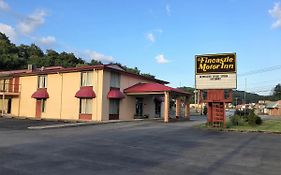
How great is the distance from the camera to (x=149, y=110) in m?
40.6

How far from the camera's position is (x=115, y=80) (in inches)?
1358

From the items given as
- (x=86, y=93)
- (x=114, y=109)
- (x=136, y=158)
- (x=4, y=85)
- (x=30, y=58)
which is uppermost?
(x=30, y=58)

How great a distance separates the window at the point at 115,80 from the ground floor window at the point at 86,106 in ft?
9.17

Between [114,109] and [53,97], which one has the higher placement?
[53,97]

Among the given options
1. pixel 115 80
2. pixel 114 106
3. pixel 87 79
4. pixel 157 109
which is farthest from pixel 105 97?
pixel 157 109

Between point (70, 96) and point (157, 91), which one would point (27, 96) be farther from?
point (157, 91)

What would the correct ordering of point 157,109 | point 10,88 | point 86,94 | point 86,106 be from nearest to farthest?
1. point 86,94
2. point 86,106
3. point 10,88
4. point 157,109

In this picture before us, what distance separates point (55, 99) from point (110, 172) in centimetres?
2880

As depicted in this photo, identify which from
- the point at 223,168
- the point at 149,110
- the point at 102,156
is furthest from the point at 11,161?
the point at 149,110

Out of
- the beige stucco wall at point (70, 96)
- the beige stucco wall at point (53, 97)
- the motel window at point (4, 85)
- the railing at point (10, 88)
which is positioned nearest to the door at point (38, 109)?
the beige stucco wall at point (53, 97)

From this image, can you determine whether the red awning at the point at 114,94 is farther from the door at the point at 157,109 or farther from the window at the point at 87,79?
the door at the point at 157,109

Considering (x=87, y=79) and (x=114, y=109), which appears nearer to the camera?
(x=87, y=79)

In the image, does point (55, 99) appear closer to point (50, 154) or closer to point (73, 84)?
point (73, 84)

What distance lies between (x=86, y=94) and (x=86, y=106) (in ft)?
5.26
